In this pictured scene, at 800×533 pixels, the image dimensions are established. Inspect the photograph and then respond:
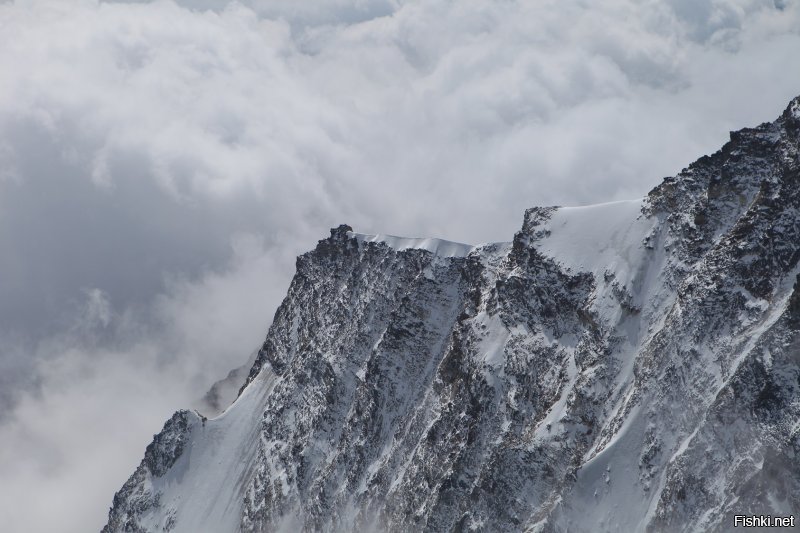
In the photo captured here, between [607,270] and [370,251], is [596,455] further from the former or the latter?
[370,251]

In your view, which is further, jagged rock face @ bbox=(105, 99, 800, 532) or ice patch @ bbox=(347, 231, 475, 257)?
ice patch @ bbox=(347, 231, 475, 257)

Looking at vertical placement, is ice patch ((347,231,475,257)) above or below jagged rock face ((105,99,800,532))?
above

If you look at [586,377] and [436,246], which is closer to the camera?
[586,377]

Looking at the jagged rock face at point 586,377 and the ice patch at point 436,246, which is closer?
the jagged rock face at point 586,377

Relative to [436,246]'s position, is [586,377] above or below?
below

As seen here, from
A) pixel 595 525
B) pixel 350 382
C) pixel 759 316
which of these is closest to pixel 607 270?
pixel 759 316

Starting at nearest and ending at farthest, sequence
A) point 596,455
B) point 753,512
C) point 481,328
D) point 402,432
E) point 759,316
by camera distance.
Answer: point 753,512 < point 759,316 < point 596,455 < point 481,328 < point 402,432

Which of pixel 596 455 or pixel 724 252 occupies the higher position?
pixel 724 252

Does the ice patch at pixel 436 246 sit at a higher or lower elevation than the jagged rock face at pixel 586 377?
higher
